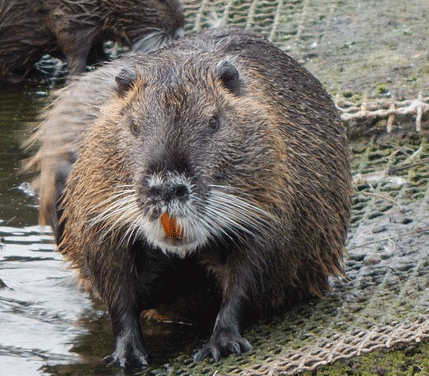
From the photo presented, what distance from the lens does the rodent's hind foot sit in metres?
4.34

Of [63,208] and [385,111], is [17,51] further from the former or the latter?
[63,208]

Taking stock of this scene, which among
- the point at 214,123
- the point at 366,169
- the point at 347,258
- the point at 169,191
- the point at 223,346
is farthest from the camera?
the point at 366,169

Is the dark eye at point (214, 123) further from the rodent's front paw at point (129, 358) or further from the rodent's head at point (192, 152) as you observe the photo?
the rodent's front paw at point (129, 358)

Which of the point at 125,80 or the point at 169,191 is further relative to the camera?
the point at 125,80

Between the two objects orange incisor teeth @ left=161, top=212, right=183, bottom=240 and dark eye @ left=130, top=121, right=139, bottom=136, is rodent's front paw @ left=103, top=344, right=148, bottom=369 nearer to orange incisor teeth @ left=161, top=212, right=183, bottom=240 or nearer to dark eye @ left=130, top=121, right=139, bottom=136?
orange incisor teeth @ left=161, top=212, right=183, bottom=240

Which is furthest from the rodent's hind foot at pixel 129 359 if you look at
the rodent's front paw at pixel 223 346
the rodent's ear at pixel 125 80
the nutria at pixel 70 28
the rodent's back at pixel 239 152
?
the nutria at pixel 70 28

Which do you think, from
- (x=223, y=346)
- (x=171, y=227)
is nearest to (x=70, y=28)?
(x=223, y=346)

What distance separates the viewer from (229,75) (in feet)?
14.0

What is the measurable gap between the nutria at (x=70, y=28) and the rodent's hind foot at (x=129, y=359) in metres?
4.98

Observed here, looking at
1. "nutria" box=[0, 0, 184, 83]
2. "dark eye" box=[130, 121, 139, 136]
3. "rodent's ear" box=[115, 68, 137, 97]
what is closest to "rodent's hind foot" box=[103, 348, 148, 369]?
"dark eye" box=[130, 121, 139, 136]

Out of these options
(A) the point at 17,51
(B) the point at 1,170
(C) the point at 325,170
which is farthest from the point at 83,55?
(C) the point at 325,170

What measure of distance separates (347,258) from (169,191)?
1.77 metres

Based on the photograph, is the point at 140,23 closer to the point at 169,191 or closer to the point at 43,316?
the point at 43,316

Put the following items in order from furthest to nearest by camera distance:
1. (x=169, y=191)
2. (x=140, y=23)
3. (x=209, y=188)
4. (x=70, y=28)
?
(x=140, y=23)
(x=70, y=28)
(x=209, y=188)
(x=169, y=191)
